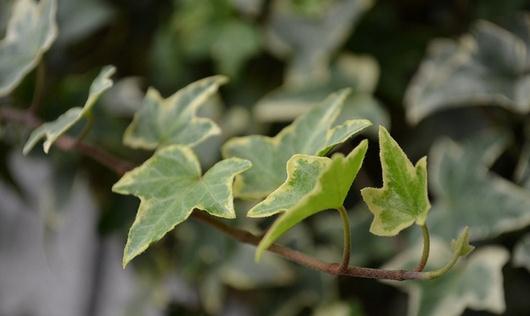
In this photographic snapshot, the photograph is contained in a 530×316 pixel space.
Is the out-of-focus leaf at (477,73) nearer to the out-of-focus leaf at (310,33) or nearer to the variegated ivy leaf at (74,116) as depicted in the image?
the out-of-focus leaf at (310,33)

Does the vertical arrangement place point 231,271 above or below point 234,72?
below

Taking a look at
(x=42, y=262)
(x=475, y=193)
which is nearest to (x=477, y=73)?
(x=475, y=193)

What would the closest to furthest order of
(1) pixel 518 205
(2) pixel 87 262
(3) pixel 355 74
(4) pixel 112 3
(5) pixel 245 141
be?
(5) pixel 245 141, (1) pixel 518 205, (3) pixel 355 74, (4) pixel 112 3, (2) pixel 87 262

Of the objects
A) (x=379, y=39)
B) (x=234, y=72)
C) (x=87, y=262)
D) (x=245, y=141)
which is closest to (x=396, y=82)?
(x=379, y=39)

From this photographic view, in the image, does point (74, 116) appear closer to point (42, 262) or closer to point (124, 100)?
point (124, 100)

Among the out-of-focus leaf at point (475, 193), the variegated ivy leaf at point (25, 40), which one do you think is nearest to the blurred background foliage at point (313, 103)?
the out-of-focus leaf at point (475, 193)

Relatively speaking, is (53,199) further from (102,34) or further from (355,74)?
(355,74)
